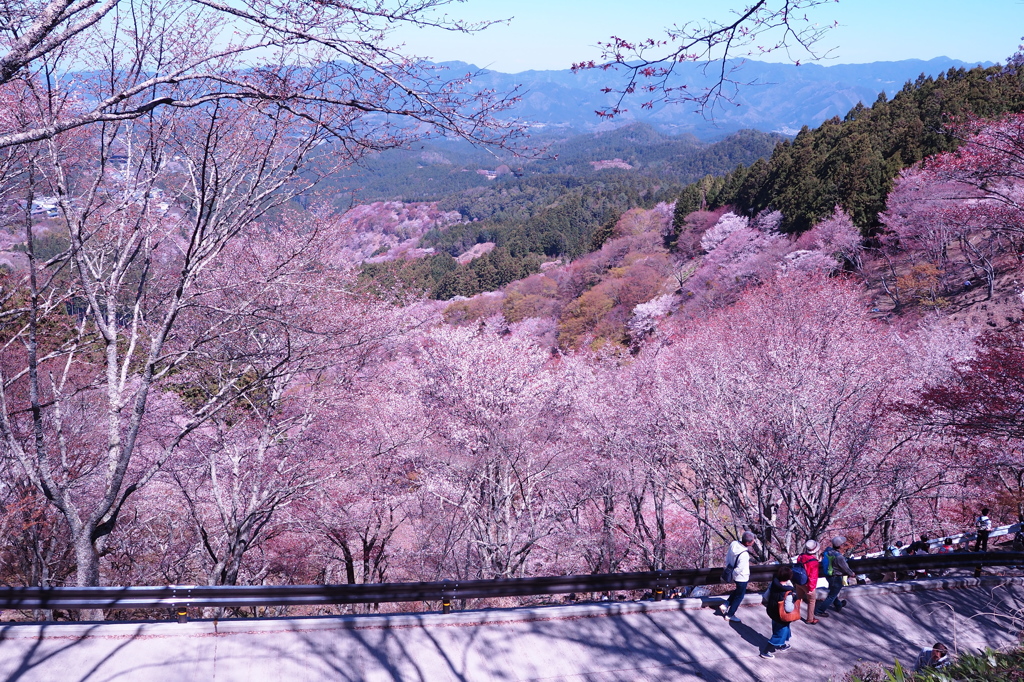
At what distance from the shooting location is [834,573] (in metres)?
6.70

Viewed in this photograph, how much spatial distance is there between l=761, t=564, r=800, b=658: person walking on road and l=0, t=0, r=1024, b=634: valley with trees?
3866 millimetres

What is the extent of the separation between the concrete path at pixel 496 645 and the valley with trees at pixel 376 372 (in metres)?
1.04

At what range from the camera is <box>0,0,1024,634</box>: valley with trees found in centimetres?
529

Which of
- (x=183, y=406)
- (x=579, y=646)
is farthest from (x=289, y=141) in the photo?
(x=183, y=406)

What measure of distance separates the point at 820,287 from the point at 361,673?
25.8m

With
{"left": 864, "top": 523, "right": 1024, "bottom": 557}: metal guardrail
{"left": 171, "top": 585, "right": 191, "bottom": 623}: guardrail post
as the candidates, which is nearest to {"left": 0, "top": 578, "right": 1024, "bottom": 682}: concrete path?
{"left": 171, "top": 585, "right": 191, "bottom": 623}: guardrail post

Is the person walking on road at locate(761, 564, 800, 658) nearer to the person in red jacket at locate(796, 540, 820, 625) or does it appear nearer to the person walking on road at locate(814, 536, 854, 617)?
the person in red jacket at locate(796, 540, 820, 625)

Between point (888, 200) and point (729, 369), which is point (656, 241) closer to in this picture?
point (888, 200)

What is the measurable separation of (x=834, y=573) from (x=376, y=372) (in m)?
14.3

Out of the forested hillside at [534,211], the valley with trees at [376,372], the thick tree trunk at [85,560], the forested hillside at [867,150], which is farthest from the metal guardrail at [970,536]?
the forested hillside at [867,150]

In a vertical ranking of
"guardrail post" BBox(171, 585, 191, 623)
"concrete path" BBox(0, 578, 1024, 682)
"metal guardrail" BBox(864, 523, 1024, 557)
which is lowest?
"metal guardrail" BBox(864, 523, 1024, 557)

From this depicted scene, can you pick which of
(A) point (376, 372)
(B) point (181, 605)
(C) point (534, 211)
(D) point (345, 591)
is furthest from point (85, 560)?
(C) point (534, 211)

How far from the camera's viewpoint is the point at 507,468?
13383mm

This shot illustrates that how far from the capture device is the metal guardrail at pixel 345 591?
5.14m
